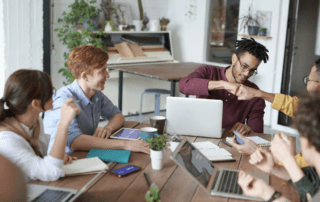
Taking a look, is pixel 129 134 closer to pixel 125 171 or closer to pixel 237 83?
pixel 125 171

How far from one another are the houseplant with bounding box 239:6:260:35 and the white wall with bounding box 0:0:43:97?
2.70 m

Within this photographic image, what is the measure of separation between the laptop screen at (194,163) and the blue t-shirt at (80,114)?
2.19ft

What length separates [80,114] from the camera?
200 centimetres

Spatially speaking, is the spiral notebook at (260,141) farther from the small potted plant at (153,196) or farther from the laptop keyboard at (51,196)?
the laptop keyboard at (51,196)

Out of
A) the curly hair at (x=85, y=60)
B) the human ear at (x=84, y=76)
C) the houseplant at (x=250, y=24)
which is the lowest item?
the human ear at (x=84, y=76)

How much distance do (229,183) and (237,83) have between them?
1212 millimetres

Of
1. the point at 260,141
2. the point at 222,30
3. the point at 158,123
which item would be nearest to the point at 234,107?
the point at 260,141

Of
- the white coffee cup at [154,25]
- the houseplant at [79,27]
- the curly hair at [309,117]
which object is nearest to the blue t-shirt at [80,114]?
the curly hair at [309,117]

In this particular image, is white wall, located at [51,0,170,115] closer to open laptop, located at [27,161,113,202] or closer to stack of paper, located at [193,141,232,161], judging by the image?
stack of paper, located at [193,141,232,161]

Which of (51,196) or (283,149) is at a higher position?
(283,149)

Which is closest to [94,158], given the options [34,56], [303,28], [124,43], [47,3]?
[34,56]

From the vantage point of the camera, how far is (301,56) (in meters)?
4.61

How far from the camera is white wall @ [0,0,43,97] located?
373 cm

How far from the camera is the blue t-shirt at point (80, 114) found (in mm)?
1823
